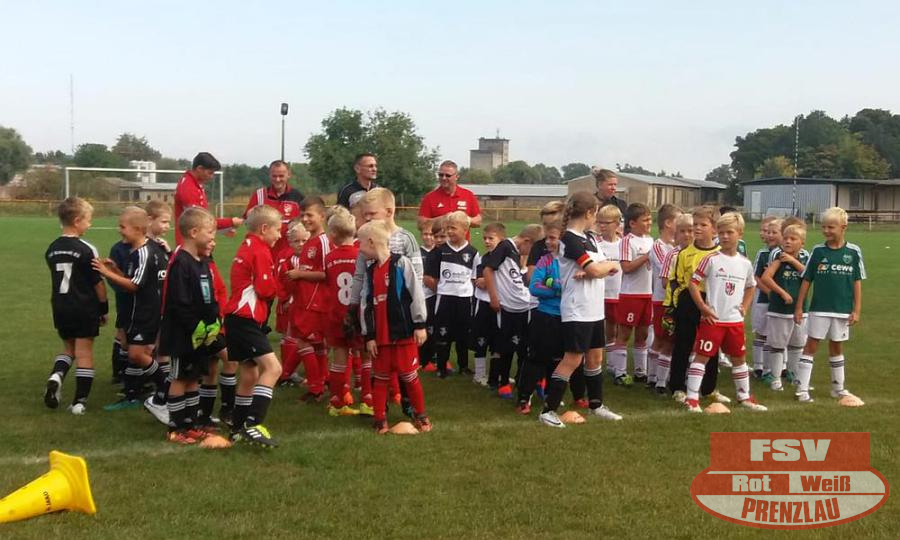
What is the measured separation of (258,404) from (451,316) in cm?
261

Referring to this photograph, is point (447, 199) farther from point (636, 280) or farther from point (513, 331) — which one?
point (636, 280)

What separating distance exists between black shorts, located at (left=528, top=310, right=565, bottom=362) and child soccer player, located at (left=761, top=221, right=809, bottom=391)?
2.45 m

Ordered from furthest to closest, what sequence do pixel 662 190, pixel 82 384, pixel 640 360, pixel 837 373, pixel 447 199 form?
1. pixel 662 190
2. pixel 447 199
3. pixel 640 360
4. pixel 837 373
5. pixel 82 384

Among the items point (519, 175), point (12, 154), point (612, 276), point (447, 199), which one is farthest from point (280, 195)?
point (519, 175)

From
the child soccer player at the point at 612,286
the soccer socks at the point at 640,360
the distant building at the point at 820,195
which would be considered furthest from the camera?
the distant building at the point at 820,195

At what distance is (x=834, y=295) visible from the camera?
688cm

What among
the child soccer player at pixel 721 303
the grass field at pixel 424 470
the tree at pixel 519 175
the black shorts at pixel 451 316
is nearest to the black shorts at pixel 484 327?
the black shorts at pixel 451 316

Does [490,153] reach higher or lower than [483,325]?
higher

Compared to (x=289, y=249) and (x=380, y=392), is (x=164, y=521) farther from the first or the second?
(x=289, y=249)

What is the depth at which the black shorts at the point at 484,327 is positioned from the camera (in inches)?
297

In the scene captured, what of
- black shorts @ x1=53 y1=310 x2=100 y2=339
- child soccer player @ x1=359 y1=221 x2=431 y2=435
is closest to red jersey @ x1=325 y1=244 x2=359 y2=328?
child soccer player @ x1=359 y1=221 x2=431 y2=435

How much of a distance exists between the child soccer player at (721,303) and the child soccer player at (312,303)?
9.92 ft

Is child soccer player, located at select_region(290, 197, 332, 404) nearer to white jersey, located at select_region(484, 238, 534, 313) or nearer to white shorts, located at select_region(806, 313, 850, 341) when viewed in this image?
white jersey, located at select_region(484, 238, 534, 313)

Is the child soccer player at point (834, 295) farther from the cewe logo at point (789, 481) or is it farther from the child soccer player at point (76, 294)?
the child soccer player at point (76, 294)
